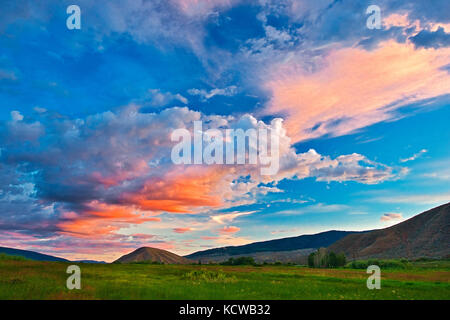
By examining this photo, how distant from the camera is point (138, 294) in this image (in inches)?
1031

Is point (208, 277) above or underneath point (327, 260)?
above

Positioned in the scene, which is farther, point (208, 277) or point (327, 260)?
point (327, 260)

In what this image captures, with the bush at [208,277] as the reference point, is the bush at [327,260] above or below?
below

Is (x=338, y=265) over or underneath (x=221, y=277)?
underneath

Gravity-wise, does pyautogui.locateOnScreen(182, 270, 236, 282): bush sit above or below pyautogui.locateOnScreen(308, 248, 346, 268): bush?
above

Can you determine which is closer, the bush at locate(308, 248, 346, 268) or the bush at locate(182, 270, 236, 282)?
the bush at locate(182, 270, 236, 282)

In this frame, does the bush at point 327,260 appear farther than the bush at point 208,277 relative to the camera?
Yes
